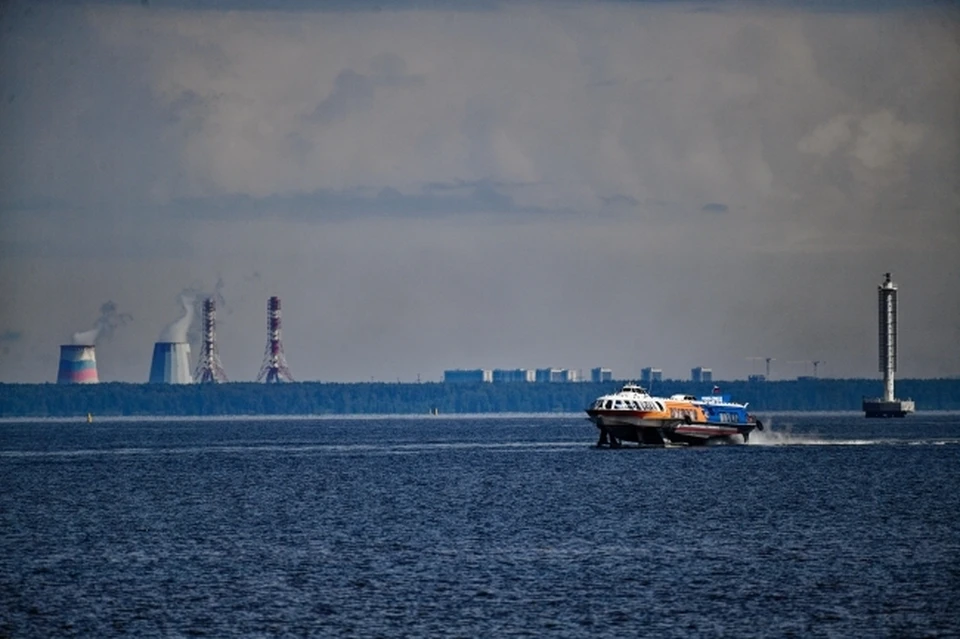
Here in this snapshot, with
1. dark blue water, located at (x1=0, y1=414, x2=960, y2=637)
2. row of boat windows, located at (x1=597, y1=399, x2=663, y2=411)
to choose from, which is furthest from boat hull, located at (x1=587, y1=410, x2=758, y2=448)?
dark blue water, located at (x1=0, y1=414, x2=960, y2=637)

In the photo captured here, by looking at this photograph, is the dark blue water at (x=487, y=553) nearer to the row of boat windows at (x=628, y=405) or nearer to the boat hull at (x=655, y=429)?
the row of boat windows at (x=628, y=405)

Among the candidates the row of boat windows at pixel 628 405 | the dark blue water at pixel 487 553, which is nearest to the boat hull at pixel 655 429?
the row of boat windows at pixel 628 405

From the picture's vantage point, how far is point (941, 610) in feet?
175

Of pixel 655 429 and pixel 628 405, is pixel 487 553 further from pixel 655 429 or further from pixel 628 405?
pixel 655 429

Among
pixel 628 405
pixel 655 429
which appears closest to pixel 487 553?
pixel 628 405

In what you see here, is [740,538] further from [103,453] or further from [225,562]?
[103,453]

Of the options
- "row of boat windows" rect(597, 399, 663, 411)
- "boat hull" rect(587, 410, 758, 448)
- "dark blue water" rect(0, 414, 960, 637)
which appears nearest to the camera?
"dark blue water" rect(0, 414, 960, 637)

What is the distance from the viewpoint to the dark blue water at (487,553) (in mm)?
52469

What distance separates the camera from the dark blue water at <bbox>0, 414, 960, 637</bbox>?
52469mm

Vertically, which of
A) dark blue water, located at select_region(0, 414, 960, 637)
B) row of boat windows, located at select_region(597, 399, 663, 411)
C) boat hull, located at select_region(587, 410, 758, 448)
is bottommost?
dark blue water, located at select_region(0, 414, 960, 637)

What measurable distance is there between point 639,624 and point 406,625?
7.30m

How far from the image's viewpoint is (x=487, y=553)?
7006 cm

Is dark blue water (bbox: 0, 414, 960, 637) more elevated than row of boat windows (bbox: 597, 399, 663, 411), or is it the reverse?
row of boat windows (bbox: 597, 399, 663, 411)

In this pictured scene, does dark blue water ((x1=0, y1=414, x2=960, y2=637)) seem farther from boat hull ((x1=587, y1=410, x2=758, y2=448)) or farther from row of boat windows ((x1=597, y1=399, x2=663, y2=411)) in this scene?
boat hull ((x1=587, y1=410, x2=758, y2=448))
